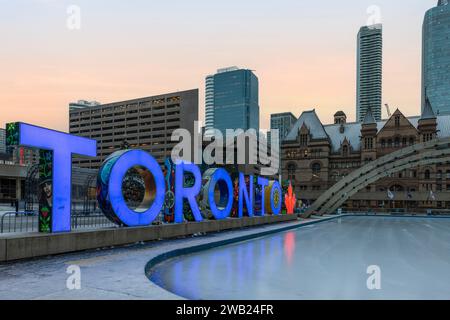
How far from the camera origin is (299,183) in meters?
89.1

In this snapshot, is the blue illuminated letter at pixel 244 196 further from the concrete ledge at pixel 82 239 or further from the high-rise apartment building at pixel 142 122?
the high-rise apartment building at pixel 142 122

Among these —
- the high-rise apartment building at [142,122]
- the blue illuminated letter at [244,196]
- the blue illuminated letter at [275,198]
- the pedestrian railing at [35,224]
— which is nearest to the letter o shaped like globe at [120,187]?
the pedestrian railing at [35,224]

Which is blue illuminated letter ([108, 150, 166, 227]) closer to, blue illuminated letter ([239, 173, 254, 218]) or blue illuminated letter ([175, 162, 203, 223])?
blue illuminated letter ([175, 162, 203, 223])

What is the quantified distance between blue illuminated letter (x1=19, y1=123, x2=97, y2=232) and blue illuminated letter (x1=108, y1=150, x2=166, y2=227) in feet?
5.80

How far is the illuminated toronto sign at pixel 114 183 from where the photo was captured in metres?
11.7

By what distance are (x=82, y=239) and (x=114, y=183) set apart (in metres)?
2.33

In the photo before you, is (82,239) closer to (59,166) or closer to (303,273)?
(59,166)

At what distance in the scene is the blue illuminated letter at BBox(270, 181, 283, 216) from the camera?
3166 centimetres

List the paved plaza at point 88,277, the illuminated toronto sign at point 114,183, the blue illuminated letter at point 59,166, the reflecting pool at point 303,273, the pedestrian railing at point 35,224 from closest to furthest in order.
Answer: the paved plaza at point 88,277 < the reflecting pool at point 303,273 < the blue illuminated letter at point 59,166 < the illuminated toronto sign at point 114,183 < the pedestrian railing at point 35,224

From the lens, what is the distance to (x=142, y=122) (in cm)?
17662

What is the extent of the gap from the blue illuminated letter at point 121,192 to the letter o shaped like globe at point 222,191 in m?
5.33

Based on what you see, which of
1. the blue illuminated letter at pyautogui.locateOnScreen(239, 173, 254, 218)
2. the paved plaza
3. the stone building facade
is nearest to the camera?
the paved plaza

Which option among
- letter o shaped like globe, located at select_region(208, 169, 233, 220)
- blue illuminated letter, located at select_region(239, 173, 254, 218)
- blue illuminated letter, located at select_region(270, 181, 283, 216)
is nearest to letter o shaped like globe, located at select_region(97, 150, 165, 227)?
letter o shaped like globe, located at select_region(208, 169, 233, 220)
